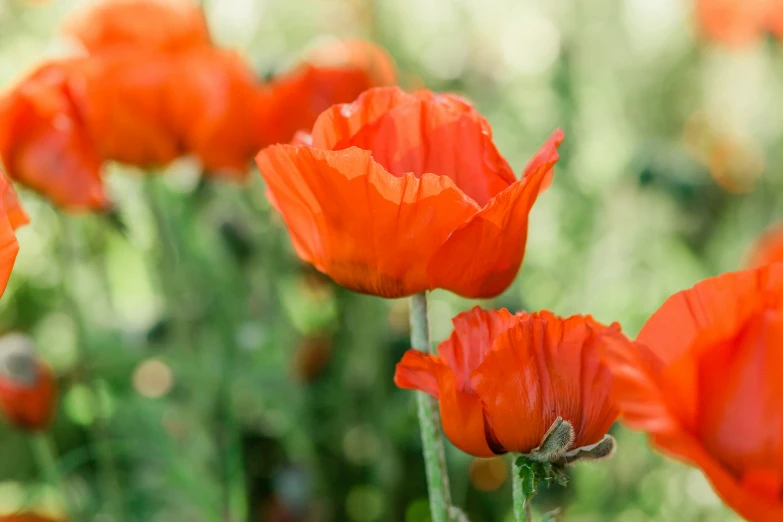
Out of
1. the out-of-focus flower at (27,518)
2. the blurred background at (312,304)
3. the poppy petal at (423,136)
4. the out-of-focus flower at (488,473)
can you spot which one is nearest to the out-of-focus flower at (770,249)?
the blurred background at (312,304)

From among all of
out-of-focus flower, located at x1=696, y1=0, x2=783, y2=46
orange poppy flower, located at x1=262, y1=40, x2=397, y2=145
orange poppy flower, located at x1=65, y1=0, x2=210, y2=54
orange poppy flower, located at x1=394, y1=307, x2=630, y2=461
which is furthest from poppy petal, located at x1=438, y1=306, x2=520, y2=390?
out-of-focus flower, located at x1=696, y1=0, x2=783, y2=46

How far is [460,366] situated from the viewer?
0.47m

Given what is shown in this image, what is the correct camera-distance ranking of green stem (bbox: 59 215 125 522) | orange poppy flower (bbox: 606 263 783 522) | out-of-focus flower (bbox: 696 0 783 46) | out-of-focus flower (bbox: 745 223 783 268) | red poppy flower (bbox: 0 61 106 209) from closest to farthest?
orange poppy flower (bbox: 606 263 783 522) < red poppy flower (bbox: 0 61 106 209) < green stem (bbox: 59 215 125 522) < out-of-focus flower (bbox: 745 223 783 268) < out-of-focus flower (bbox: 696 0 783 46)

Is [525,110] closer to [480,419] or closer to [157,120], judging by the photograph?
[157,120]

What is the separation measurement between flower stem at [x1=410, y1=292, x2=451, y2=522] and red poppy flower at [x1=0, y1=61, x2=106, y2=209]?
1.46 feet

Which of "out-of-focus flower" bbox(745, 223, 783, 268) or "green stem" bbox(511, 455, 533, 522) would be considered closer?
"green stem" bbox(511, 455, 533, 522)

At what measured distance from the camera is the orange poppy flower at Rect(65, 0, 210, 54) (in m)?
1.07

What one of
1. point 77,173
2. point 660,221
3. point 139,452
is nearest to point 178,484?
point 139,452

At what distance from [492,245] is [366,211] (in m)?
0.07

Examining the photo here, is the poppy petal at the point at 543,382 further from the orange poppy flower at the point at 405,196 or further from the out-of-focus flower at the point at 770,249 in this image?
the out-of-focus flower at the point at 770,249

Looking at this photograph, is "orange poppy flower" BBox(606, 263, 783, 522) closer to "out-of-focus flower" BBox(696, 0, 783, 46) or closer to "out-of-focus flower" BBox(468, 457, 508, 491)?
"out-of-focus flower" BBox(468, 457, 508, 491)

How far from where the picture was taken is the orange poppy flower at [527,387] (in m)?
0.44

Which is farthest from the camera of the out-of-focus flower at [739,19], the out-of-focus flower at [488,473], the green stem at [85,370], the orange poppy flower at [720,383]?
the out-of-focus flower at [739,19]

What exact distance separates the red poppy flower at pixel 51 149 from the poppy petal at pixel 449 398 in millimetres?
487
